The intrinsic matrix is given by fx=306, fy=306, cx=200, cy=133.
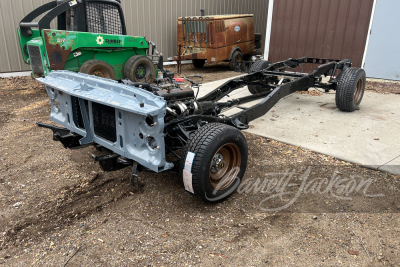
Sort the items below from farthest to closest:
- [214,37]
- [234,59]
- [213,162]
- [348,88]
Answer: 1. [234,59]
2. [214,37]
3. [348,88]
4. [213,162]

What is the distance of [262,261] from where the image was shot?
237 centimetres

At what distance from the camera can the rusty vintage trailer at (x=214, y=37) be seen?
1053cm

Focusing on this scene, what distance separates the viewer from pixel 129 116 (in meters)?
2.84

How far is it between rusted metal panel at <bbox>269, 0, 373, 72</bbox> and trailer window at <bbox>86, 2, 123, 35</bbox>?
18.3 feet

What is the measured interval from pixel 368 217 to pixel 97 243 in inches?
97.4

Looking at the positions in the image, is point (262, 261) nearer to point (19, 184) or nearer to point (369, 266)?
point (369, 266)

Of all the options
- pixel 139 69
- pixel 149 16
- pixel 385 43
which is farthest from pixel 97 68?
pixel 385 43

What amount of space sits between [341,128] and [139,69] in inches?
190

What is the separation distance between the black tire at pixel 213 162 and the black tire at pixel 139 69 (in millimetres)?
4788

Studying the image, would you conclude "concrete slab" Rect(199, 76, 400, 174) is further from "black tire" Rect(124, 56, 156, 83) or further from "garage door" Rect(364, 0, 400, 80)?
"black tire" Rect(124, 56, 156, 83)

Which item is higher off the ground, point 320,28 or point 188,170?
point 320,28

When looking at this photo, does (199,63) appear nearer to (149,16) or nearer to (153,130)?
(149,16)

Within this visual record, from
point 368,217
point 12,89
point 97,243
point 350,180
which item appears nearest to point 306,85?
point 350,180

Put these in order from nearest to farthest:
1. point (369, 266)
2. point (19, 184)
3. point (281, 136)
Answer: point (369, 266) < point (19, 184) < point (281, 136)
